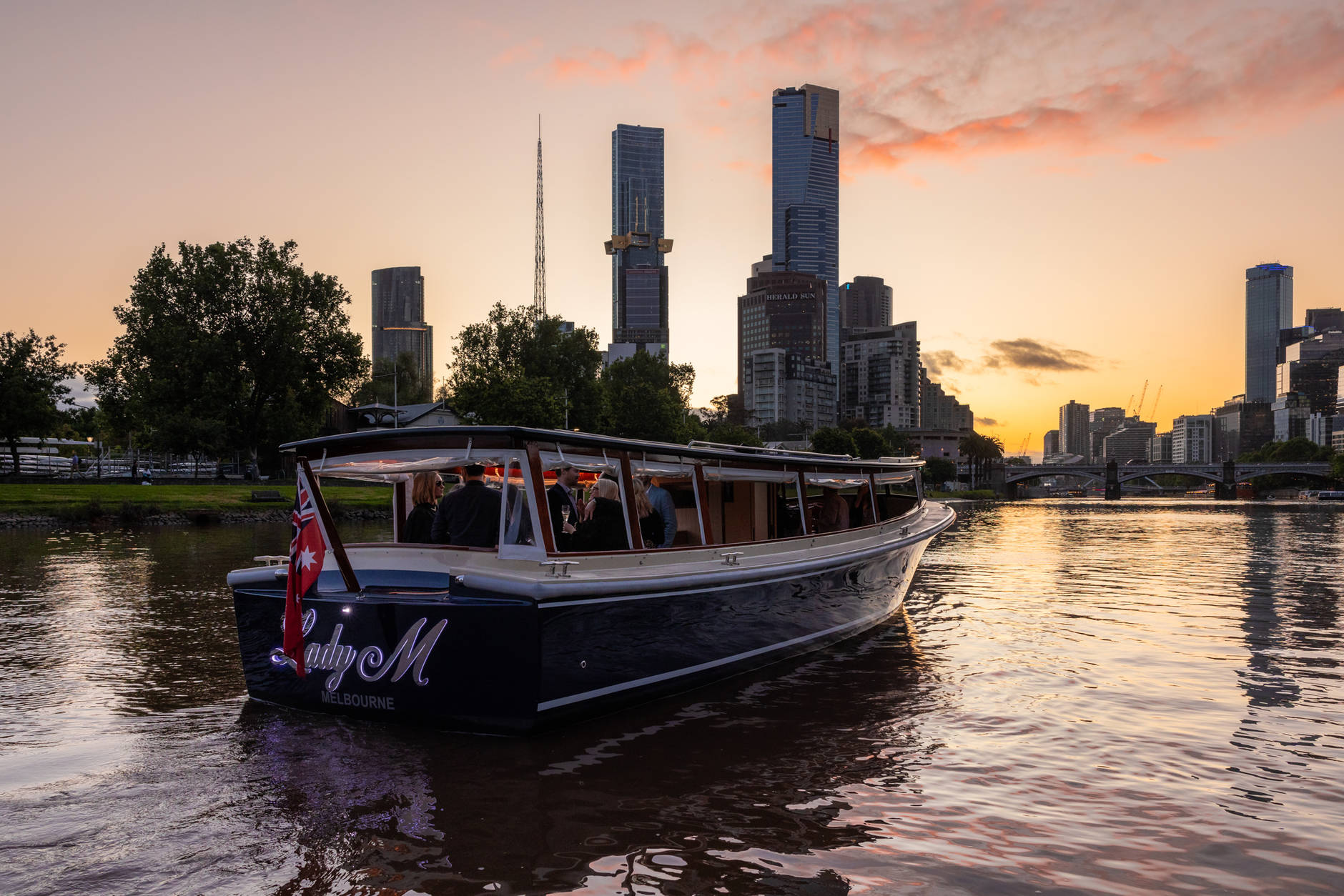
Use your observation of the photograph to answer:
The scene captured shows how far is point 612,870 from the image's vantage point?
548 cm

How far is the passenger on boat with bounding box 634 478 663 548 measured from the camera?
391 inches

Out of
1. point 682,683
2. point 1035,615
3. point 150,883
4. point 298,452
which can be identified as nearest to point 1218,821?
point 682,683

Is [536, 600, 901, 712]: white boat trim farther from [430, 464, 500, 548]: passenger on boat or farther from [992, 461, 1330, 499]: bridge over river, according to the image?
[992, 461, 1330, 499]: bridge over river

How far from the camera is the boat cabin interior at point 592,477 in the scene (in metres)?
8.02

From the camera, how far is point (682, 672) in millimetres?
9555

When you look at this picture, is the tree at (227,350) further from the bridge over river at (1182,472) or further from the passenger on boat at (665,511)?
the bridge over river at (1182,472)

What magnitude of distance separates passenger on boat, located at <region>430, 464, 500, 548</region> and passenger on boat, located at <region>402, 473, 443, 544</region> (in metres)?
0.75

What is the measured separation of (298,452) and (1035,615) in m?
13.0

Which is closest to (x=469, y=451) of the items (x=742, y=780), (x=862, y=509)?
(x=742, y=780)

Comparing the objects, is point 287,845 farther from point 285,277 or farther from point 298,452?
point 285,277

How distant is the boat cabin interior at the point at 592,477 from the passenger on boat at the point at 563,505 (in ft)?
0.08

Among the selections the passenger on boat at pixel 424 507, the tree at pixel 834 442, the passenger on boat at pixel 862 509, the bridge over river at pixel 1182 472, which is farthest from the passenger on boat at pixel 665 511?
the bridge over river at pixel 1182 472

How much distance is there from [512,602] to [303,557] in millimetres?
2176

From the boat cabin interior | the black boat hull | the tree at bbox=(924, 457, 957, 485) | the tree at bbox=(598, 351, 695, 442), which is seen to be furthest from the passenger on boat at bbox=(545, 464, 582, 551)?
the tree at bbox=(924, 457, 957, 485)
